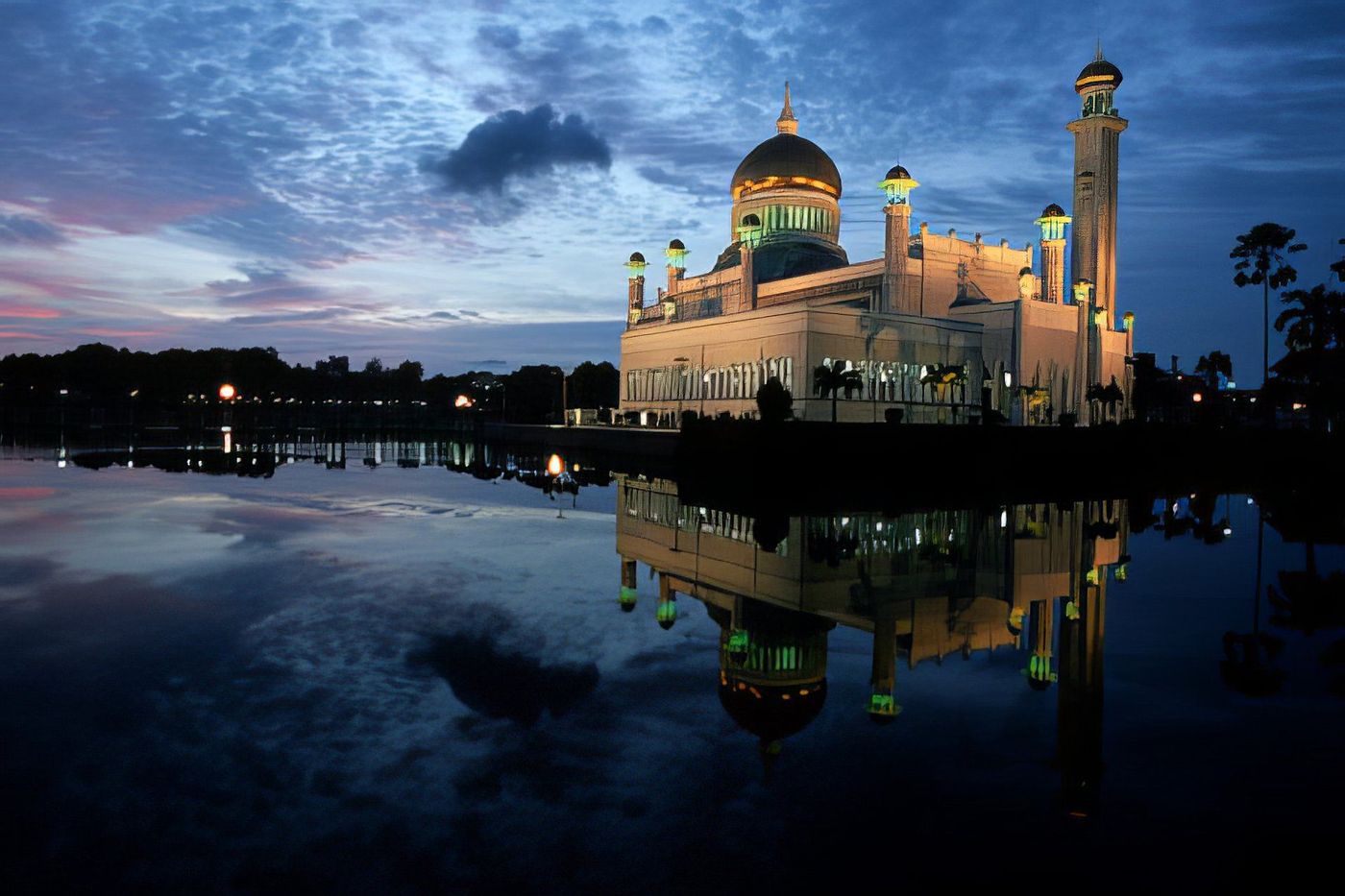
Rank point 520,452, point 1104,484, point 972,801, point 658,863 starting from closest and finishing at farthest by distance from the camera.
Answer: point 658,863 < point 972,801 < point 1104,484 < point 520,452

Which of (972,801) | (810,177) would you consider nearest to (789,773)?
(972,801)

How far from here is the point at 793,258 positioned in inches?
2287

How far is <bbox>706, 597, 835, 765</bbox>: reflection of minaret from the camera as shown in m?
6.97

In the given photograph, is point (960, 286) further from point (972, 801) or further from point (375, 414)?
point (375, 414)

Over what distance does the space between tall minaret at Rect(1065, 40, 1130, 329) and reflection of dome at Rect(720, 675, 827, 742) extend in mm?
48041

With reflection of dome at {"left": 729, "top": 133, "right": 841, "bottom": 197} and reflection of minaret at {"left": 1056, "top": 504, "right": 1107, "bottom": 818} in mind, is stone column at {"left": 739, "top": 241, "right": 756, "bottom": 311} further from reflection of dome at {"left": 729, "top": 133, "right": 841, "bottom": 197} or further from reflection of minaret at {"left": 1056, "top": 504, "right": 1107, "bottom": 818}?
reflection of minaret at {"left": 1056, "top": 504, "right": 1107, "bottom": 818}

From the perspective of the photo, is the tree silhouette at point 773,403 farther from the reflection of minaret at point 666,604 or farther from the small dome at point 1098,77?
the small dome at point 1098,77

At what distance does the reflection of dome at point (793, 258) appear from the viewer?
190 ft

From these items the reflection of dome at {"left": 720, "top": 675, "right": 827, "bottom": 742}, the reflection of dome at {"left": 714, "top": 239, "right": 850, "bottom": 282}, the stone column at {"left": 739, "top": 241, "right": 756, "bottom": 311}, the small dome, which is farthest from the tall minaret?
the reflection of dome at {"left": 720, "top": 675, "right": 827, "bottom": 742}

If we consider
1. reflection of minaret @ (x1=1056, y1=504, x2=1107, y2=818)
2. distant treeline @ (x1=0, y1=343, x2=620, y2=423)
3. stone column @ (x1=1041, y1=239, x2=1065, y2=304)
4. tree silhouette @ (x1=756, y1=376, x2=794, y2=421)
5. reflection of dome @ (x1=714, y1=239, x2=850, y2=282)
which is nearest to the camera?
reflection of minaret @ (x1=1056, y1=504, x2=1107, y2=818)

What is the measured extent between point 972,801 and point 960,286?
49731 mm

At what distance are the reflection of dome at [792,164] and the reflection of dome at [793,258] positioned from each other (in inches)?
171

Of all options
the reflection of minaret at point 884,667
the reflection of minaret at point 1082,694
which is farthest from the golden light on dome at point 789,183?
the reflection of minaret at point 884,667

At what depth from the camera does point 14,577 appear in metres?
12.3
